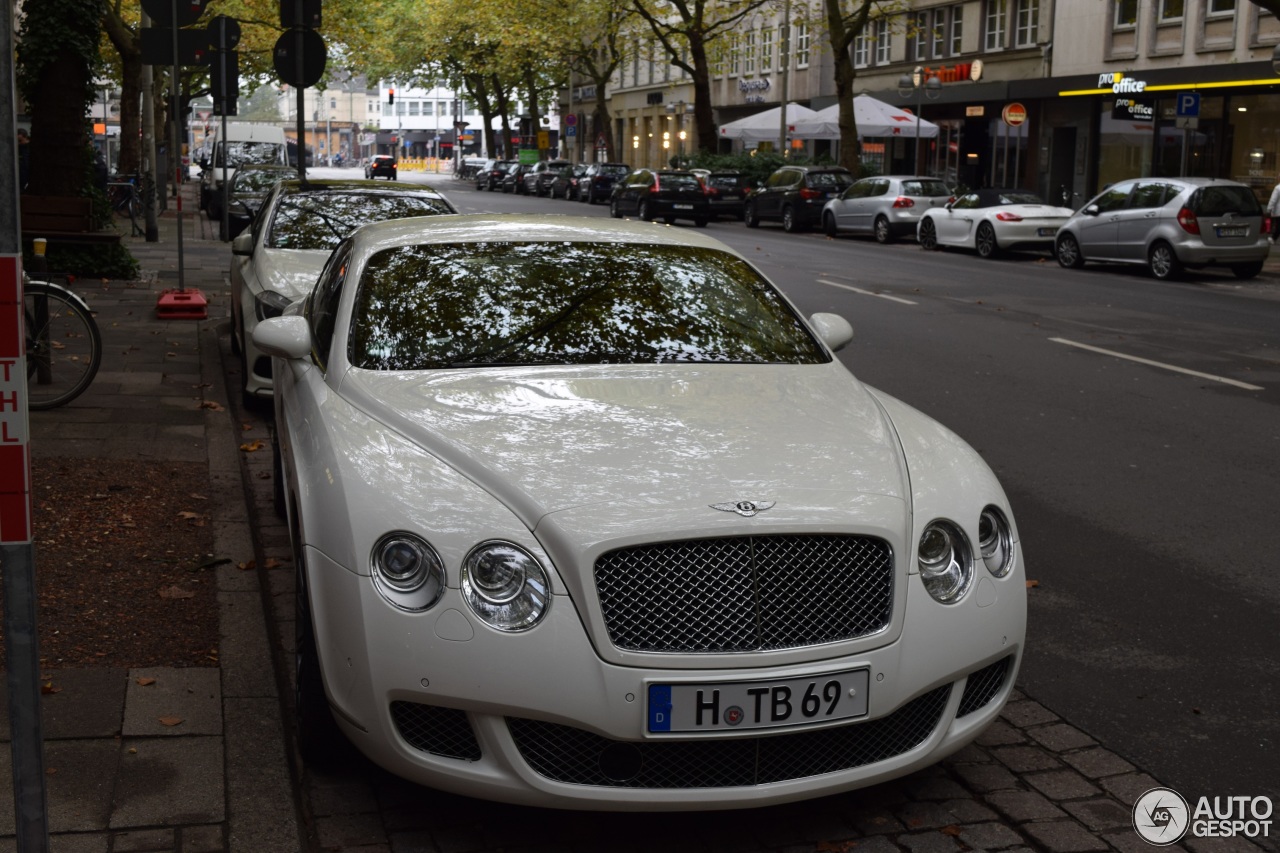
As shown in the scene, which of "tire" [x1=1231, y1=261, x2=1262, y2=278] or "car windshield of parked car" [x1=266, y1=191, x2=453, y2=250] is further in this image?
"tire" [x1=1231, y1=261, x2=1262, y2=278]

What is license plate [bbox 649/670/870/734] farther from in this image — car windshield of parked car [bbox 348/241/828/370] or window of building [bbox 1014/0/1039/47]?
window of building [bbox 1014/0/1039/47]

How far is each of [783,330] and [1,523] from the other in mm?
3071

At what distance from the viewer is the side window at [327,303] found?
5238mm

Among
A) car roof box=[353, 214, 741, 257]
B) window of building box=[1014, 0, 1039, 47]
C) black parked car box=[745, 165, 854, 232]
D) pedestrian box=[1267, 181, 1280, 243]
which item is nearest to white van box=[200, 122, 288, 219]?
black parked car box=[745, 165, 854, 232]

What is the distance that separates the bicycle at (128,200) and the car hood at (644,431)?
2490cm

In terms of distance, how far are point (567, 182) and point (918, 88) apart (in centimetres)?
1796

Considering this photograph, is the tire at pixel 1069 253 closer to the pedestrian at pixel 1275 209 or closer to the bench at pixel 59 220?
the pedestrian at pixel 1275 209

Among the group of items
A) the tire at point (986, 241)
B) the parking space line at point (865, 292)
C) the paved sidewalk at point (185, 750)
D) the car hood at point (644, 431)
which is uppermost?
the car hood at point (644, 431)

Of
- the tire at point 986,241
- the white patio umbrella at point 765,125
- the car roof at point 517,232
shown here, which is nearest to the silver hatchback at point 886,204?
the tire at point 986,241

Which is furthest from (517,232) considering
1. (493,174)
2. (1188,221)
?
(493,174)

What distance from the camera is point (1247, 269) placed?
929 inches

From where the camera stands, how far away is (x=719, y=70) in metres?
63.4

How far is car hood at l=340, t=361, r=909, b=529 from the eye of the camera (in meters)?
3.79

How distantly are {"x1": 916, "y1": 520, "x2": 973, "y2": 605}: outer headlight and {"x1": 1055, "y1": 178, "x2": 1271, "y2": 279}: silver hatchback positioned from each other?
20233 mm
